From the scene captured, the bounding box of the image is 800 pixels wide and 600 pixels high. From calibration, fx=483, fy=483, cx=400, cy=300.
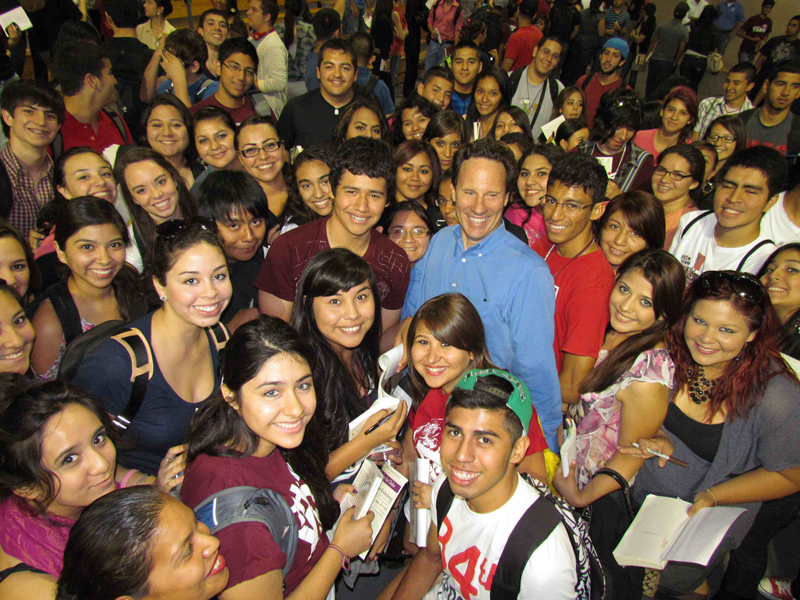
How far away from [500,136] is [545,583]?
13.6ft

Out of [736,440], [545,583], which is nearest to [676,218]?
[736,440]

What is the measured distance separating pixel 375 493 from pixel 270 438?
2.12 feet

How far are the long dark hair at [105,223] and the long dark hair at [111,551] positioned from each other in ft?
5.47

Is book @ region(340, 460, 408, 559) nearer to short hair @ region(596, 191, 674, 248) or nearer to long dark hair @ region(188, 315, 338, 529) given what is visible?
long dark hair @ region(188, 315, 338, 529)

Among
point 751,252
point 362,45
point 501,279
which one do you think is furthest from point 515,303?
point 362,45

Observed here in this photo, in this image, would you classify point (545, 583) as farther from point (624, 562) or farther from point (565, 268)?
point (565, 268)

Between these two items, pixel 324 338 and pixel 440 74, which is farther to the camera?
pixel 440 74

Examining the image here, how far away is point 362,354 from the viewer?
8.91 ft

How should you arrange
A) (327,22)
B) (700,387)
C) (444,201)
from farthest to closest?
1. (327,22)
2. (444,201)
3. (700,387)

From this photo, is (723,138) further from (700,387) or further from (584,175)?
(700,387)

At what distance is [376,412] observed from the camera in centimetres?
226

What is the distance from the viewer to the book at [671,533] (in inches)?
91.6

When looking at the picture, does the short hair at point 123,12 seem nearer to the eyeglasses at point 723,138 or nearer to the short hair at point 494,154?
the short hair at point 494,154

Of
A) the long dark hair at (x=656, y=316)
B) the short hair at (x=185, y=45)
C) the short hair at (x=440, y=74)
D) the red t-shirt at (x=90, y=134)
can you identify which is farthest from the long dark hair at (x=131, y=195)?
the short hair at (x=440, y=74)
